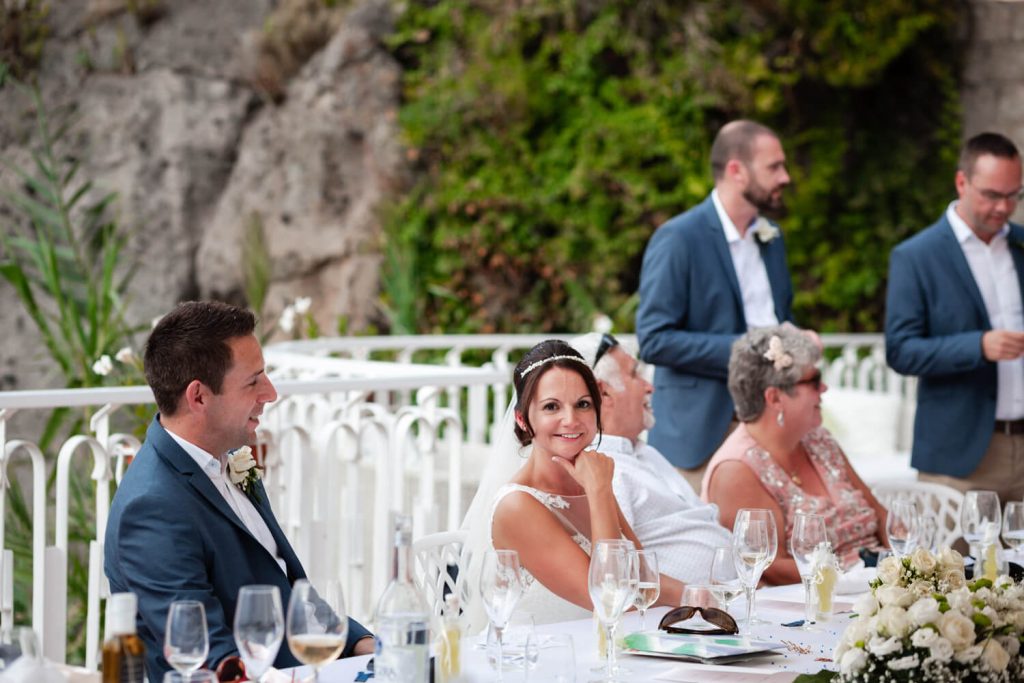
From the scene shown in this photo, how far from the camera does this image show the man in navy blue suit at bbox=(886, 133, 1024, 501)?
14.9 ft

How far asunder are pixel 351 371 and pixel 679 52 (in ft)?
16.7

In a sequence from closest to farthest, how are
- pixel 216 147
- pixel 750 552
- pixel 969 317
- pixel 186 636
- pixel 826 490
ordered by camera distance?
pixel 186 636, pixel 750 552, pixel 826 490, pixel 969 317, pixel 216 147

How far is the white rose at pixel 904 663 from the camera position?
1.88 m

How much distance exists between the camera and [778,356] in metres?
3.68

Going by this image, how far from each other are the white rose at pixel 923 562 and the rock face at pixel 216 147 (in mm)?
8084

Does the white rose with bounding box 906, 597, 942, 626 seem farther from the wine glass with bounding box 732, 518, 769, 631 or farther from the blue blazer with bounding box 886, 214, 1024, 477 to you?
the blue blazer with bounding box 886, 214, 1024, 477

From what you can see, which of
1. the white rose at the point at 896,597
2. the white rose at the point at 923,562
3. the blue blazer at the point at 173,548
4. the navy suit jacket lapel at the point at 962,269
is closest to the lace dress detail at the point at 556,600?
the blue blazer at the point at 173,548

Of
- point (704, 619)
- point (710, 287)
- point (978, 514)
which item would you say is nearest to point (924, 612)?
point (704, 619)

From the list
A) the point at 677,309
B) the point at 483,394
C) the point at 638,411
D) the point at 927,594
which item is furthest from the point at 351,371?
the point at 927,594

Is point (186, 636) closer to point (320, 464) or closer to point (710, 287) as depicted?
point (320, 464)

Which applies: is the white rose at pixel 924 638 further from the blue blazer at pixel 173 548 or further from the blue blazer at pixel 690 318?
the blue blazer at pixel 690 318

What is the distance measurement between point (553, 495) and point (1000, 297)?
2.38 meters

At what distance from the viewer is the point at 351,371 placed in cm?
516

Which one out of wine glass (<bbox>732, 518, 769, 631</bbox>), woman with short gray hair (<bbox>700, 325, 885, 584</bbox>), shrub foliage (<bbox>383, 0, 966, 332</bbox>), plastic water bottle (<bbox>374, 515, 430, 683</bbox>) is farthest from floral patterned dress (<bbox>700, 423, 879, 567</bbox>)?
shrub foliage (<bbox>383, 0, 966, 332</bbox>)
